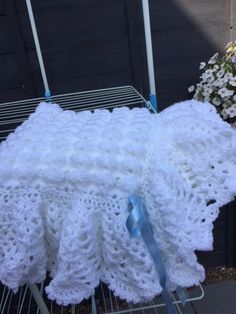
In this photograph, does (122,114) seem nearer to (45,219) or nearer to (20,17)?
(45,219)

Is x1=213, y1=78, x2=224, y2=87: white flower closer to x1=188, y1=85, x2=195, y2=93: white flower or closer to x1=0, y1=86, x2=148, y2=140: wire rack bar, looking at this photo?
x1=188, y1=85, x2=195, y2=93: white flower

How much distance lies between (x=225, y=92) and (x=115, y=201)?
957 mm

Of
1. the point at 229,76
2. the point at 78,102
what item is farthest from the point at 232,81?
the point at 78,102

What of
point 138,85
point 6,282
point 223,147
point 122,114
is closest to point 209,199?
point 223,147

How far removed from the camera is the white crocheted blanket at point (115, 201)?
592 mm

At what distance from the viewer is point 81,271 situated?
609mm

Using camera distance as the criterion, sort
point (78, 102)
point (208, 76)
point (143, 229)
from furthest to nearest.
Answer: point (208, 76) < point (78, 102) < point (143, 229)

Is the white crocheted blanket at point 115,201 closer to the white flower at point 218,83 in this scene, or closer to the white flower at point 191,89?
the white flower at point 218,83

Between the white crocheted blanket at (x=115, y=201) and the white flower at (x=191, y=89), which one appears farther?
the white flower at (x=191, y=89)

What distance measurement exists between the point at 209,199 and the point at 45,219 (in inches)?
10.8

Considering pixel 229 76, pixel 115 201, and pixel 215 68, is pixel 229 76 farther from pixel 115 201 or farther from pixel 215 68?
pixel 115 201

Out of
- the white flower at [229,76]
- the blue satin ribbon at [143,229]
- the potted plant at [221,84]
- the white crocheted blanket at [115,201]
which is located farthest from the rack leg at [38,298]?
the white flower at [229,76]

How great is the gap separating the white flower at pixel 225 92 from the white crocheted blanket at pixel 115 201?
79 cm

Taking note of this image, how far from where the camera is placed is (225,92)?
1410 millimetres
